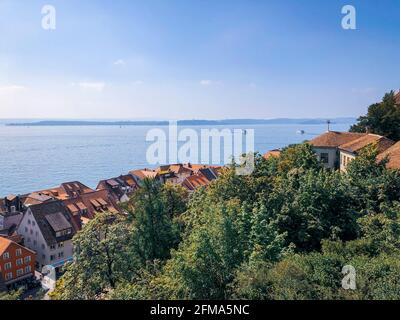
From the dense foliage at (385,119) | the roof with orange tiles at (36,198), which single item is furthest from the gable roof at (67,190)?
the dense foliage at (385,119)

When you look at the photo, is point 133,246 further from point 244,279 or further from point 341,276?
point 341,276

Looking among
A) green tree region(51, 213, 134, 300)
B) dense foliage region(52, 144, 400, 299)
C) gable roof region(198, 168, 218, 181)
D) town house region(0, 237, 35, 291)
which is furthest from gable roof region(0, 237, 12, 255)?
gable roof region(198, 168, 218, 181)

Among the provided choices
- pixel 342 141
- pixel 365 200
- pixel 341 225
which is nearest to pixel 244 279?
pixel 341 225

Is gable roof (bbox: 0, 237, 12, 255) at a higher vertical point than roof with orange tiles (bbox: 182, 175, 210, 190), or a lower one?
lower

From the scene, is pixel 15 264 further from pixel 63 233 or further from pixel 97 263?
pixel 97 263

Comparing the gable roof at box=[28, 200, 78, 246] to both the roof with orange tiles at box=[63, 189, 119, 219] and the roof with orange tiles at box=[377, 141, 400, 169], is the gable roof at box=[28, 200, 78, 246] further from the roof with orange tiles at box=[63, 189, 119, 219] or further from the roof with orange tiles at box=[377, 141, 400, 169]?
the roof with orange tiles at box=[377, 141, 400, 169]

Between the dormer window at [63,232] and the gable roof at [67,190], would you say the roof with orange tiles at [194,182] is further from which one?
the dormer window at [63,232]
